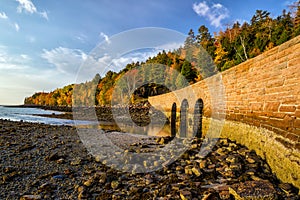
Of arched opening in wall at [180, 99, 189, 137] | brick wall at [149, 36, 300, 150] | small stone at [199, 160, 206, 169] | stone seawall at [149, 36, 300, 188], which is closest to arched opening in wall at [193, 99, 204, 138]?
arched opening in wall at [180, 99, 189, 137]

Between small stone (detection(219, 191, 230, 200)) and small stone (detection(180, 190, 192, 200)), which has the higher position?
small stone (detection(219, 191, 230, 200))

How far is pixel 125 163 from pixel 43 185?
1.73 meters

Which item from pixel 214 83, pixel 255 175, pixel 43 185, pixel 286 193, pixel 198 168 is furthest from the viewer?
pixel 214 83

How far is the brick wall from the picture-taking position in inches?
128

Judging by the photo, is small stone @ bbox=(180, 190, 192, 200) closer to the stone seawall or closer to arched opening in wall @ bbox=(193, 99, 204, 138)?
the stone seawall

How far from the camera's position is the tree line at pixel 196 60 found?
33.0 meters

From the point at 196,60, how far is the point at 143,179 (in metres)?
38.6

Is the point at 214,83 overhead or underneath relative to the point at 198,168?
overhead

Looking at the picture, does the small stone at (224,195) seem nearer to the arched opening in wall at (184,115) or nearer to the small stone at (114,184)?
the small stone at (114,184)

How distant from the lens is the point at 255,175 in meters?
3.43

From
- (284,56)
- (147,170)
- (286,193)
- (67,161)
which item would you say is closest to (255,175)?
(286,193)

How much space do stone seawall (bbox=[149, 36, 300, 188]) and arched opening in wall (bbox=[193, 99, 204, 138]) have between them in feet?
10.3

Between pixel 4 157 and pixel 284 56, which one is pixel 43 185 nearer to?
pixel 4 157

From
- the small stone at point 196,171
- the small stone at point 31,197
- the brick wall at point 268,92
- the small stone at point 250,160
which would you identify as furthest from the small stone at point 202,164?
the small stone at point 31,197
